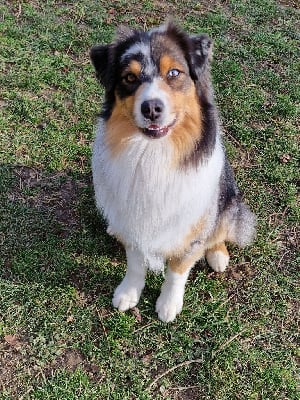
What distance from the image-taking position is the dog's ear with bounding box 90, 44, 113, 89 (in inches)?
116

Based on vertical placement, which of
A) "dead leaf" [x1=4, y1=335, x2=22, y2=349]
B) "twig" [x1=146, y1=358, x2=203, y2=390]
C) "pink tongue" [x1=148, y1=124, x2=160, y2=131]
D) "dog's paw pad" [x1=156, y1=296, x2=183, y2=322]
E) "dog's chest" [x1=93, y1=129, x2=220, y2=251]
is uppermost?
"pink tongue" [x1=148, y1=124, x2=160, y2=131]

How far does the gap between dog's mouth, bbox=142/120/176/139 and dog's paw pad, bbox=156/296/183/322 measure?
1364 millimetres

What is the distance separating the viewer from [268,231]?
170 inches

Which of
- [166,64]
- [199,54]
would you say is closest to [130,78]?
[166,64]

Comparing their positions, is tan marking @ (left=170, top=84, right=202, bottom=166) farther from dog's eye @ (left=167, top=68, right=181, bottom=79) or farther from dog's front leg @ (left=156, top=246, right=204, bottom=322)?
dog's front leg @ (left=156, top=246, right=204, bottom=322)

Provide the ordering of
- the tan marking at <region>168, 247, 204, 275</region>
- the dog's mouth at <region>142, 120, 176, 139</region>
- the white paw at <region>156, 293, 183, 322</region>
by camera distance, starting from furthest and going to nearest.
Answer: the white paw at <region>156, 293, 183, 322</region> → the tan marking at <region>168, 247, 204, 275</region> → the dog's mouth at <region>142, 120, 176, 139</region>

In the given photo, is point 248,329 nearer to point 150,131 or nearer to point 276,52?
point 150,131

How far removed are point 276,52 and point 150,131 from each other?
12.5ft

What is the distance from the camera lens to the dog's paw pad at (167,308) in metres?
3.65

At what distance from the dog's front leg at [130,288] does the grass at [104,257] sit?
0.28 ft

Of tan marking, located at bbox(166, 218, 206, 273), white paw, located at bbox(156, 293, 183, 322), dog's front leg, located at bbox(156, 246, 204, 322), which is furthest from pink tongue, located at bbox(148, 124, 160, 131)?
white paw, located at bbox(156, 293, 183, 322)

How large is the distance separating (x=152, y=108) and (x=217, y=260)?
65.8 inches

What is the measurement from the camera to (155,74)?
2.80 metres

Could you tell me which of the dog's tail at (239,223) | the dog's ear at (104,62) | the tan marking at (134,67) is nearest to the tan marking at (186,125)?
the tan marking at (134,67)
